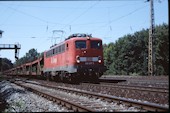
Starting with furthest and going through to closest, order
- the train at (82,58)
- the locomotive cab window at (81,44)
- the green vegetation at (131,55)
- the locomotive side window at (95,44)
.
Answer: the green vegetation at (131,55), the locomotive side window at (95,44), the locomotive cab window at (81,44), the train at (82,58)

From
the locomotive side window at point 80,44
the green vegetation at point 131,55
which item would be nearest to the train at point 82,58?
the locomotive side window at point 80,44

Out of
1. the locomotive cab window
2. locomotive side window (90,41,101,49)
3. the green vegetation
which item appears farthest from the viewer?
the green vegetation

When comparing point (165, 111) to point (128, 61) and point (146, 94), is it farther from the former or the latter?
point (128, 61)

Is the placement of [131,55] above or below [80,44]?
above

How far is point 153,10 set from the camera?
3375cm

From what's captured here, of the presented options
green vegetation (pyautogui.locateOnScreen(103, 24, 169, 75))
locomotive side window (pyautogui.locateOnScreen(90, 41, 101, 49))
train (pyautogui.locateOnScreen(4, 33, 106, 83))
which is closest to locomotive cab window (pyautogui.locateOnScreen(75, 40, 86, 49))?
train (pyautogui.locateOnScreen(4, 33, 106, 83))

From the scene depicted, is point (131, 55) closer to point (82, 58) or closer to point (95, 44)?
point (95, 44)

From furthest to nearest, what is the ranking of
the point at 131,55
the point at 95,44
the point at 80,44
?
the point at 131,55
the point at 95,44
the point at 80,44

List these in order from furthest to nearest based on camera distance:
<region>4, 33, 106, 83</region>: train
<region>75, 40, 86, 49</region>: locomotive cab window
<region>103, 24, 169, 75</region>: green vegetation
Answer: <region>103, 24, 169, 75</region>: green vegetation
<region>75, 40, 86, 49</region>: locomotive cab window
<region>4, 33, 106, 83</region>: train

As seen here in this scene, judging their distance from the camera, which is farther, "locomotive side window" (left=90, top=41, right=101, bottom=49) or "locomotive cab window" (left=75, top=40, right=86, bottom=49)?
"locomotive side window" (left=90, top=41, right=101, bottom=49)

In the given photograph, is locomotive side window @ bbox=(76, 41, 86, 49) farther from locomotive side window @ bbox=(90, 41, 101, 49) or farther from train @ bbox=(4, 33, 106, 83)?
locomotive side window @ bbox=(90, 41, 101, 49)

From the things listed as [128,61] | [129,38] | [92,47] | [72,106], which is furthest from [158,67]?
[72,106]

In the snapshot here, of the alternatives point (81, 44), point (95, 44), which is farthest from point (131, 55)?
point (81, 44)

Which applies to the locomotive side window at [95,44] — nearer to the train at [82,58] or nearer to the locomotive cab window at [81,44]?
the train at [82,58]
